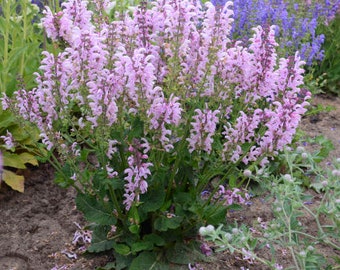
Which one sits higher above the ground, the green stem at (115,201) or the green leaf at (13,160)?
the green stem at (115,201)

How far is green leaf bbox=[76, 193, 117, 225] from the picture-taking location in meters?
2.73

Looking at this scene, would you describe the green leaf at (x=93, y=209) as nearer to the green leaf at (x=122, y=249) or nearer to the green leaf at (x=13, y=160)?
the green leaf at (x=122, y=249)

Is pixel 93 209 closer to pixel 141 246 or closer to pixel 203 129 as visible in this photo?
pixel 141 246

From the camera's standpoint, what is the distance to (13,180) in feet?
11.9

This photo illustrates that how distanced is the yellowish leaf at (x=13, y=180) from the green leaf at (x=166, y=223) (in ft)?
4.21

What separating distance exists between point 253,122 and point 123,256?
1.02 metres

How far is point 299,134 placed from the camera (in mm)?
4277

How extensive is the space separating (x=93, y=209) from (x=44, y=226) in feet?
2.41

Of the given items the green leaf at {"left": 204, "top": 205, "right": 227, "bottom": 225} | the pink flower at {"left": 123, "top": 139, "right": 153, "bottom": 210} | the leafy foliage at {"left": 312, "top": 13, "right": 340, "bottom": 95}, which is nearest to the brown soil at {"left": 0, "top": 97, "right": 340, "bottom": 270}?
the green leaf at {"left": 204, "top": 205, "right": 227, "bottom": 225}

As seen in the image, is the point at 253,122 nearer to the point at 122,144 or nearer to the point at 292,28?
the point at 122,144

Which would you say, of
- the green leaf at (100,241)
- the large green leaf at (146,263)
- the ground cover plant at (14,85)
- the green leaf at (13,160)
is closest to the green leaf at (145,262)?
the large green leaf at (146,263)

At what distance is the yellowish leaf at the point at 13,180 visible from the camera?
359 centimetres

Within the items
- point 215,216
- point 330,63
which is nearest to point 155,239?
point 215,216

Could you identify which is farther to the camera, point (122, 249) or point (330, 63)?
point (330, 63)
